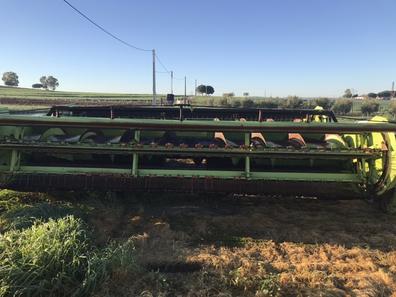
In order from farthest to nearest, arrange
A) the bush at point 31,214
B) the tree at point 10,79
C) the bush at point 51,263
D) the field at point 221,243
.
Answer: the tree at point 10,79 → the bush at point 31,214 → the field at point 221,243 → the bush at point 51,263

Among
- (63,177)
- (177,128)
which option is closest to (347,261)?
(177,128)

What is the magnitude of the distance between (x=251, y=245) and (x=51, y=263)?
210cm

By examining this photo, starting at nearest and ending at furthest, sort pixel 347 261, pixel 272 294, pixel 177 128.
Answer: pixel 272 294 → pixel 347 261 → pixel 177 128

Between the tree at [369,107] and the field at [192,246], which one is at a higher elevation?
the tree at [369,107]

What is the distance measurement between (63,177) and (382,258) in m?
3.84

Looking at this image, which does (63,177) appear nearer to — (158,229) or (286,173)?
(158,229)

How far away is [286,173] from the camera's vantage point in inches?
219

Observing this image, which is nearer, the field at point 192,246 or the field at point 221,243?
the field at point 192,246

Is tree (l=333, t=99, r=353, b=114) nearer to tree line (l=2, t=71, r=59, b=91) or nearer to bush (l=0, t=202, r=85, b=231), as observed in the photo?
bush (l=0, t=202, r=85, b=231)

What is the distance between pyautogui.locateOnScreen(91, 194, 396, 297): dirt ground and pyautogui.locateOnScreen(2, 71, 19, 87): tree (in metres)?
145

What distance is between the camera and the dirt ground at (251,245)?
3596mm

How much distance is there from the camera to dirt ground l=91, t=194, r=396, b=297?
3.60 m

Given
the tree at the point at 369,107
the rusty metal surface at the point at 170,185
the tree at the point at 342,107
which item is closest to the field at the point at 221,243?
the rusty metal surface at the point at 170,185

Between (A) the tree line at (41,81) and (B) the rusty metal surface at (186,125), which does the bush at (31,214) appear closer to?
(B) the rusty metal surface at (186,125)
